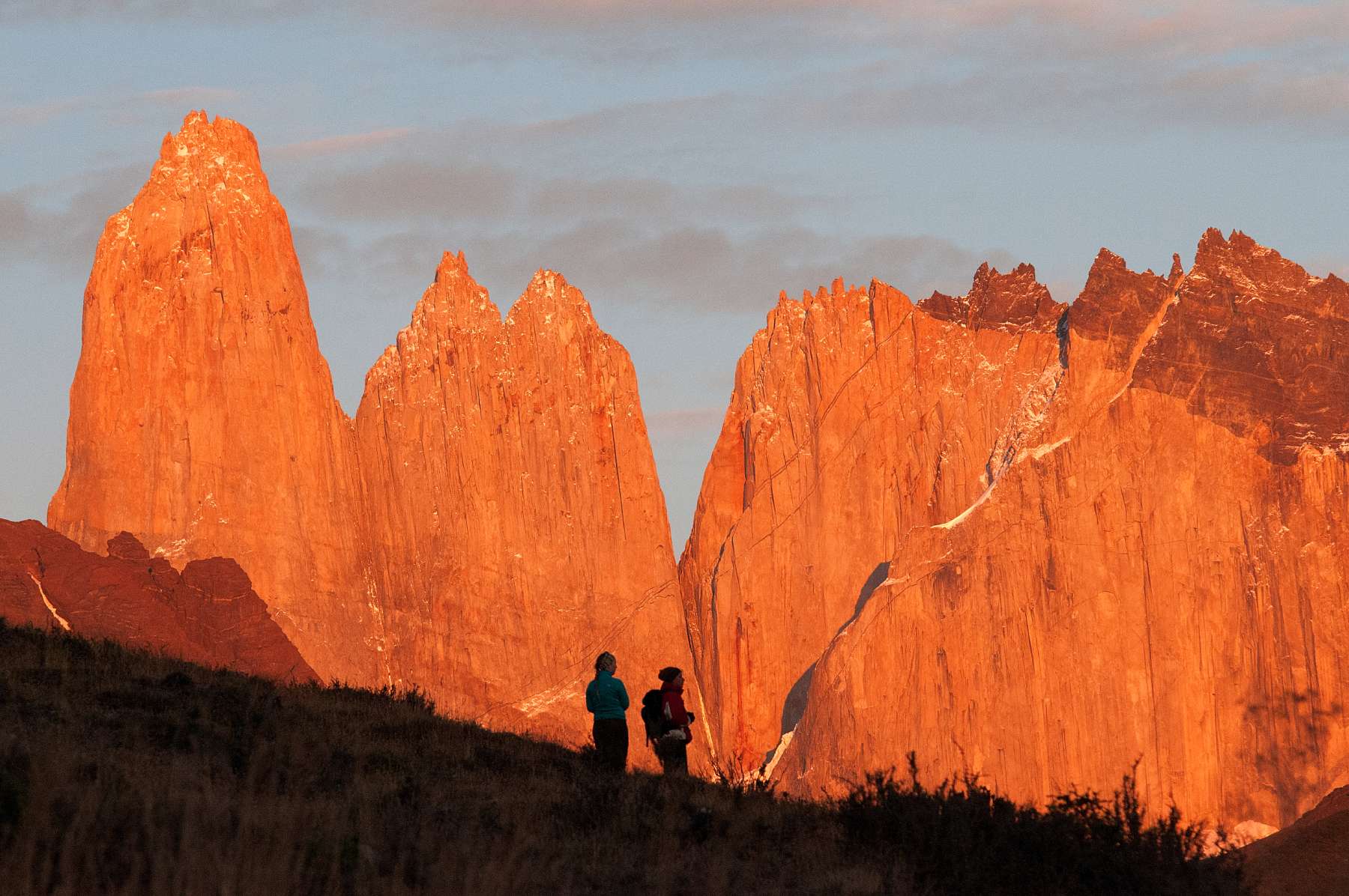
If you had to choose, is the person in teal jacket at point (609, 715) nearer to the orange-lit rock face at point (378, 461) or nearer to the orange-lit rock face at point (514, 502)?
the orange-lit rock face at point (378, 461)

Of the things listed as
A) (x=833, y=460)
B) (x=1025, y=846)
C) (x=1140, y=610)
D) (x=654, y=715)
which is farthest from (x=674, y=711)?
(x=833, y=460)

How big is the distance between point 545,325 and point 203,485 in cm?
1865

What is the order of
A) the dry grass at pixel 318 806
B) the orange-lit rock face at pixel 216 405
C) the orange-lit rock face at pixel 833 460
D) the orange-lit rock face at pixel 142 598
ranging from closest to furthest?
the dry grass at pixel 318 806
the orange-lit rock face at pixel 142 598
the orange-lit rock face at pixel 216 405
the orange-lit rock face at pixel 833 460

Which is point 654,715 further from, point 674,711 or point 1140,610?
point 1140,610

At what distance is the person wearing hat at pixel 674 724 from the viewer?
1903 cm

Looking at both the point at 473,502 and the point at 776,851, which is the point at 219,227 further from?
the point at 776,851

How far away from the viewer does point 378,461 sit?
300 ft

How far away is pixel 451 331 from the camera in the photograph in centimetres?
9238

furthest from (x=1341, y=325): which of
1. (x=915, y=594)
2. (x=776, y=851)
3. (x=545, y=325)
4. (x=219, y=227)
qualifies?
(x=776, y=851)

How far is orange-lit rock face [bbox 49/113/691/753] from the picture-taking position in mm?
85250

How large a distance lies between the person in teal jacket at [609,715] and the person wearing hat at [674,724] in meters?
0.43

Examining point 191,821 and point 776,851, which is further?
point 776,851

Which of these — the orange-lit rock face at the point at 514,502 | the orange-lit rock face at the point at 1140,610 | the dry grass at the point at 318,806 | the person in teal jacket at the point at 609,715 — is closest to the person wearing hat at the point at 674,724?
the person in teal jacket at the point at 609,715

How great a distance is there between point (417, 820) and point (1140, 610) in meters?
67.3
